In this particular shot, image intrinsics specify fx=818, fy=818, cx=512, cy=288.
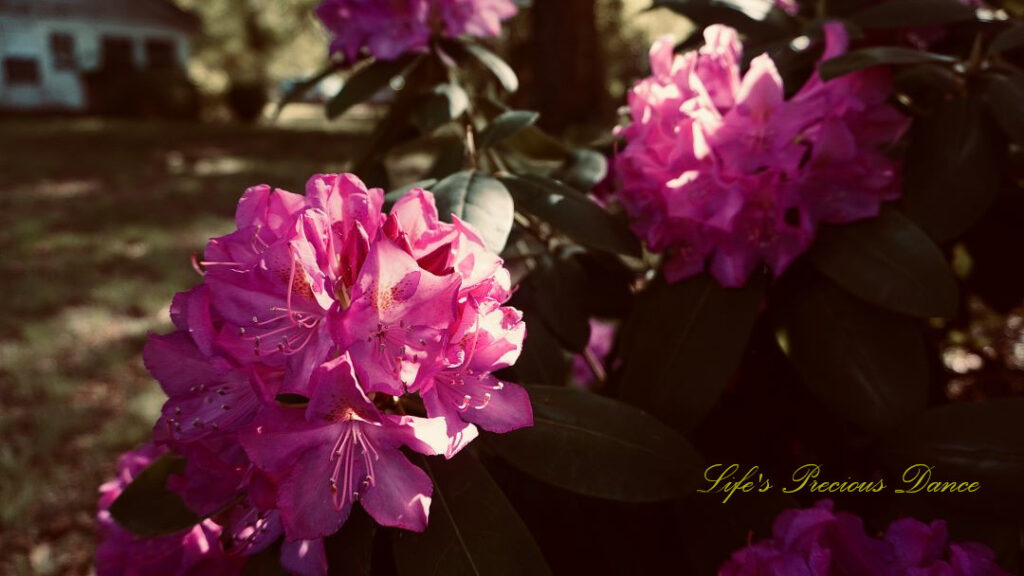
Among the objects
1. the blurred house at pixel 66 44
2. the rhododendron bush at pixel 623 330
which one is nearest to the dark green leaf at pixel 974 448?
the rhododendron bush at pixel 623 330

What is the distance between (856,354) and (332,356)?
2.23ft

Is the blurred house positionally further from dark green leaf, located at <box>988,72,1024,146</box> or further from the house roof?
dark green leaf, located at <box>988,72,1024,146</box>

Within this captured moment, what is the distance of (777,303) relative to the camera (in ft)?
3.71

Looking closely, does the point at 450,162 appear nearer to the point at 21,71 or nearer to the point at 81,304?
the point at 81,304

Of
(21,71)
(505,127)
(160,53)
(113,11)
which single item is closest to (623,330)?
(505,127)

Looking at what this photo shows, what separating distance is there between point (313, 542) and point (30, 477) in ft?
8.06

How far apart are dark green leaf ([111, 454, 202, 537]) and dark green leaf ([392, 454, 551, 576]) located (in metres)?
0.28

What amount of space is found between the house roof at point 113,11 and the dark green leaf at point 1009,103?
22.6 metres

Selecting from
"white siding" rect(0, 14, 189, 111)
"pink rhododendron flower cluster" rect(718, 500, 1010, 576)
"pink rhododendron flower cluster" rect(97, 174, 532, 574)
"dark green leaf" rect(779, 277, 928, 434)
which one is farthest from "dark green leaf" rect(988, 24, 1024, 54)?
"white siding" rect(0, 14, 189, 111)

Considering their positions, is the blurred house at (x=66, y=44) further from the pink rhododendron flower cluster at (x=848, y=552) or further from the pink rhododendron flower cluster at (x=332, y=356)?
the pink rhododendron flower cluster at (x=848, y=552)

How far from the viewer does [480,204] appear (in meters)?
0.94

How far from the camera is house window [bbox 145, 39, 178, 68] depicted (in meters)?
21.6

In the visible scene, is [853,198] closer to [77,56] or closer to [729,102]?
[729,102]

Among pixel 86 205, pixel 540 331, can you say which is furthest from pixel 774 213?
pixel 86 205
